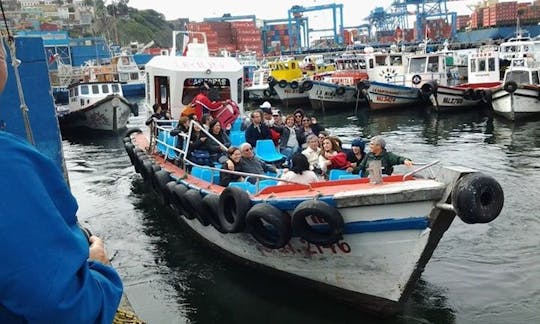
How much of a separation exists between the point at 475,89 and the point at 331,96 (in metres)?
8.23

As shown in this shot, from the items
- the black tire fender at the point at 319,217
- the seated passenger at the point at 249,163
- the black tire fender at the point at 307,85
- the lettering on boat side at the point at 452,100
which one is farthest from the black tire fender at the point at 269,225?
the black tire fender at the point at 307,85

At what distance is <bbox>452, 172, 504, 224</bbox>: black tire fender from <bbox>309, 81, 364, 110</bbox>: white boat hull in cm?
2596

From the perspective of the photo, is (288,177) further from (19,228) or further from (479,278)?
(19,228)

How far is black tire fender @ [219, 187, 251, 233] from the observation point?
20.7ft

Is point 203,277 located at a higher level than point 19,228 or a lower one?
lower

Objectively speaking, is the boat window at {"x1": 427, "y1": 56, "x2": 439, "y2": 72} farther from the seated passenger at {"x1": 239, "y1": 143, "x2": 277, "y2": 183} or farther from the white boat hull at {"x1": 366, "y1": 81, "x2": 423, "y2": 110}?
the seated passenger at {"x1": 239, "y1": 143, "x2": 277, "y2": 183}

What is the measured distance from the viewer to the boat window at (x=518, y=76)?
23.9 m

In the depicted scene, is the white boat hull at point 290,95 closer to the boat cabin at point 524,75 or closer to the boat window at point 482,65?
the boat window at point 482,65

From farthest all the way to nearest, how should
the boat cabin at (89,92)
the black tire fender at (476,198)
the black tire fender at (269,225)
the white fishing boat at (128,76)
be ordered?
the white fishing boat at (128,76) < the boat cabin at (89,92) < the black tire fender at (269,225) < the black tire fender at (476,198)

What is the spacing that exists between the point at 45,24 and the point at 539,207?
298 feet

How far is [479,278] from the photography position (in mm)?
7129

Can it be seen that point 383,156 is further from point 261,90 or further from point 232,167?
point 261,90

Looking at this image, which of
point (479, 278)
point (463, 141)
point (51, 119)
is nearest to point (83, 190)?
point (51, 119)

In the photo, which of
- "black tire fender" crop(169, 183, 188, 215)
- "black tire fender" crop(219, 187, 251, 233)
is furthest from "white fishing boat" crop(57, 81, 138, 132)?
"black tire fender" crop(219, 187, 251, 233)
